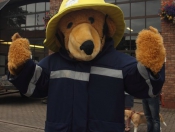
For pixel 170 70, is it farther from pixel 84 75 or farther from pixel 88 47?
pixel 88 47

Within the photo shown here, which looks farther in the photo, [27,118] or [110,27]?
[27,118]

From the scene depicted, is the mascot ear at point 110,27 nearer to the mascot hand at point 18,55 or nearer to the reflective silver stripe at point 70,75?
the reflective silver stripe at point 70,75

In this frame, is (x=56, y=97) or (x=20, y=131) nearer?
(x=56, y=97)

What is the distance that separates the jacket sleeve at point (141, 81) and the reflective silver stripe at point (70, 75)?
13.2 inches

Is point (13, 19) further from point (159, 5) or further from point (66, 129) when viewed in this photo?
point (66, 129)

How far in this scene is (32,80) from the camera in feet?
7.23

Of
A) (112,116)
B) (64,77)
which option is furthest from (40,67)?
(112,116)

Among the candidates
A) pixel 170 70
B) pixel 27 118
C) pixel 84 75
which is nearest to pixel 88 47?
pixel 84 75

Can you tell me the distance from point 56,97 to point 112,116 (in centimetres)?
51

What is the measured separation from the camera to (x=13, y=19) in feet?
46.4

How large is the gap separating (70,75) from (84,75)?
0.13 m

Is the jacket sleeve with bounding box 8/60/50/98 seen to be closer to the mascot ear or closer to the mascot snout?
the mascot snout

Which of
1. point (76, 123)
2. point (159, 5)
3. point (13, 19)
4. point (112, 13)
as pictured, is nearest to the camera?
point (76, 123)

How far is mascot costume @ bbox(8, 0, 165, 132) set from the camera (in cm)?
204
